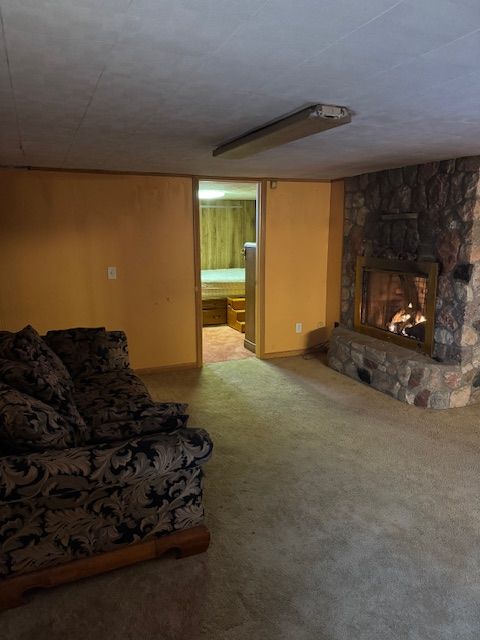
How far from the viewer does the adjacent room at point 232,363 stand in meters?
1.58

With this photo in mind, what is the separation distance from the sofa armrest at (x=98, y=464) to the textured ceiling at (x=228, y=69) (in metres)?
1.46

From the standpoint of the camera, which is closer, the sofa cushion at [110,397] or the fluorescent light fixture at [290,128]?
the fluorescent light fixture at [290,128]

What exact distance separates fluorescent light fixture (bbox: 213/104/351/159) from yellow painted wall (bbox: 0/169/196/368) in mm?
1773

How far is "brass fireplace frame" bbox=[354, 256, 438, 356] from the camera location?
3.96 meters

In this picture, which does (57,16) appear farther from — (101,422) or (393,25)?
(101,422)

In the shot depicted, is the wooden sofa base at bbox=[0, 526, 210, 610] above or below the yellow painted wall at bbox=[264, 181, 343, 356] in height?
below

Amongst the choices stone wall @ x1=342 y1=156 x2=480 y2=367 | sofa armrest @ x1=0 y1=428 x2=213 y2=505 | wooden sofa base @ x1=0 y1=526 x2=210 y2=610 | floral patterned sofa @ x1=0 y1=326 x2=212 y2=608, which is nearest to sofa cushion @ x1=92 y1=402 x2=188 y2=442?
floral patterned sofa @ x1=0 y1=326 x2=212 y2=608

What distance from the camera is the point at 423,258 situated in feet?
13.3

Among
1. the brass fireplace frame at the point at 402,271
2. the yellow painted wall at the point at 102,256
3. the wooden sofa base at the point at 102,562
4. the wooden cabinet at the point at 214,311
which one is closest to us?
the wooden sofa base at the point at 102,562

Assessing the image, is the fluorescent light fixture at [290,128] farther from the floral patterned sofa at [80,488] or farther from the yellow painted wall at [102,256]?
the yellow painted wall at [102,256]

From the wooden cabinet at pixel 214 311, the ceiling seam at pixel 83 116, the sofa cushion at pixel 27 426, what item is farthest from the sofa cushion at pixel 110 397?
the wooden cabinet at pixel 214 311

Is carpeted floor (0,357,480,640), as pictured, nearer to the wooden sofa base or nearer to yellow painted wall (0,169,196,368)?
the wooden sofa base

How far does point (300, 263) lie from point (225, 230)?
9.41 feet

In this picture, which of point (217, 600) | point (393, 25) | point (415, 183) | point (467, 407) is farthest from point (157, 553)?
point (415, 183)
